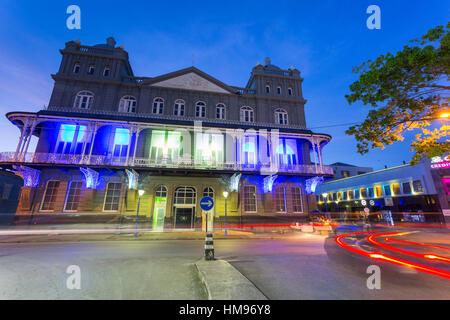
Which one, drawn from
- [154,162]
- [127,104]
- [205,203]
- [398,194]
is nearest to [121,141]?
[154,162]

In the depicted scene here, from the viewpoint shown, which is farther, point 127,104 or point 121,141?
point 127,104

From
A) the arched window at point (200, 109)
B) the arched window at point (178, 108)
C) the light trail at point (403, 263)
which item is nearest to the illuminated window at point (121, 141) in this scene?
the arched window at point (178, 108)

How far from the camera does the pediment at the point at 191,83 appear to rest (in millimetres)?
22031

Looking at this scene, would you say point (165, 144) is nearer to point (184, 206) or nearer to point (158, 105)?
point (158, 105)

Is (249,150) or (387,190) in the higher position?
(249,150)

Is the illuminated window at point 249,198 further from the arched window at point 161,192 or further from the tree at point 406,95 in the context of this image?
the tree at point 406,95

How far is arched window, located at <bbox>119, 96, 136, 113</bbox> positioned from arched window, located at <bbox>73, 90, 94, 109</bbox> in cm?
296

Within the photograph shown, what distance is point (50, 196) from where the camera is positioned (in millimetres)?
16641

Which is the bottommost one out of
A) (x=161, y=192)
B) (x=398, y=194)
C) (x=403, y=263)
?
(x=403, y=263)

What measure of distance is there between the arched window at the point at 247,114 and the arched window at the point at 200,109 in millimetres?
4603

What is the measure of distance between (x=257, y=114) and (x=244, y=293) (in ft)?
69.8

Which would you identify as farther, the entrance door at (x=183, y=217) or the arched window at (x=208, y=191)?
the arched window at (x=208, y=191)

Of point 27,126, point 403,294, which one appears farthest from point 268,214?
point 27,126

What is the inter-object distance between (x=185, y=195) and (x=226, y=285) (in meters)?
15.1
